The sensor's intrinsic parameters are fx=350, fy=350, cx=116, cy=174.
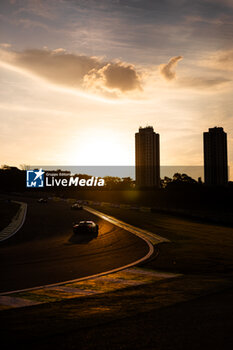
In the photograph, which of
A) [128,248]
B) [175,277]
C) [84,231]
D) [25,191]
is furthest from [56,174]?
[175,277]

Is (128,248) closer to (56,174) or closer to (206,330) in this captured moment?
(206,330)

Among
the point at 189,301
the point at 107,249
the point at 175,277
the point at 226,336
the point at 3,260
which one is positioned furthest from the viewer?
the point at 107,249

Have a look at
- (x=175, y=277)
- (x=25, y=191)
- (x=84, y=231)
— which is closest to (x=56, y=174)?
(x=25, y=191)

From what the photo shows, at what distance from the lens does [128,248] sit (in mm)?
21172

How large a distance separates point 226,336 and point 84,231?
23.3 metres

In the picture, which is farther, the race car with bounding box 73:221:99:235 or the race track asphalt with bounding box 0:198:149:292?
the race car with bounding box 73:221:99:235

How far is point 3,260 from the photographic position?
16.3m

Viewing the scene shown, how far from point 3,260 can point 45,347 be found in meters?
11.0

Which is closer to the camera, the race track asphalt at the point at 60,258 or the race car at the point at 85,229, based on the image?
the race track asphalt at the point at 60,258

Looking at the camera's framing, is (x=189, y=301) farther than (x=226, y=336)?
Yes

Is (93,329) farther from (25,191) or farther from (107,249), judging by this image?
(25,191)

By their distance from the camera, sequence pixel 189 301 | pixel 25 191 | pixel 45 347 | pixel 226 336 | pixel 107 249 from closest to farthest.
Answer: pixel 45 347, pixel 226 336, pixel 189 301, pixel 107 249, pixel 25 191

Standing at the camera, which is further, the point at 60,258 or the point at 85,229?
the point at 85,229

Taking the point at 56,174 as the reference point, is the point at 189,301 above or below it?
below
